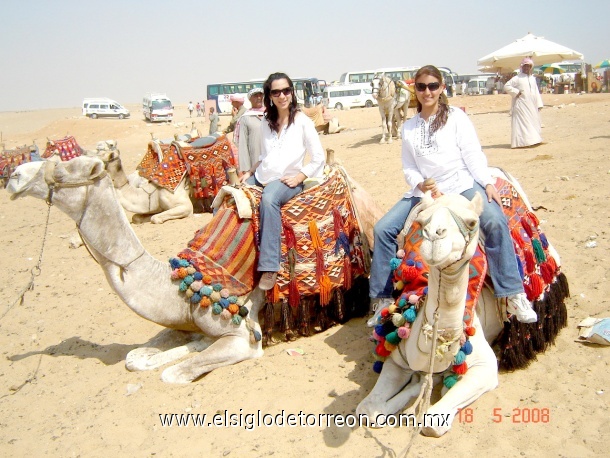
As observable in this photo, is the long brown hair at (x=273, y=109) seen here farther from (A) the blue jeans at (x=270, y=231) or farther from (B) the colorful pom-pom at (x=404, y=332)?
(B) the colorful pom-pom at (x=404, y=332)

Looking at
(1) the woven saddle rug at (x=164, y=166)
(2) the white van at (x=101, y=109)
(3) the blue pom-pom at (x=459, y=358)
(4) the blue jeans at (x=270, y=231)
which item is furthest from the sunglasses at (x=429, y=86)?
(2) the white van at (x=101, y=109)

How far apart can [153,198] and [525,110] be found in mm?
7640

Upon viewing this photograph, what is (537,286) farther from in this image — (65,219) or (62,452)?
(65,219)

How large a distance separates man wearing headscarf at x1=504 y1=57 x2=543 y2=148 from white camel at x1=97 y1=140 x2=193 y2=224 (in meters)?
6.95

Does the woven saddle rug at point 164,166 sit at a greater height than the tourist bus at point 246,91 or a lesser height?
lesser

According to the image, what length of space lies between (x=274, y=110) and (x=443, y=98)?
1434 millimetres

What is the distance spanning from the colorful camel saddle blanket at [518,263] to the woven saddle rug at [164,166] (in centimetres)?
597

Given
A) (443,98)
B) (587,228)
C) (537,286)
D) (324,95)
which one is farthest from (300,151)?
(324,95)

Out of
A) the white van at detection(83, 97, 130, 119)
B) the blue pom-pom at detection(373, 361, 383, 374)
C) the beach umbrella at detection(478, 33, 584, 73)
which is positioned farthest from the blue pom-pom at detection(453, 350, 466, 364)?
the white van at detection(83, 97, 130, 119)

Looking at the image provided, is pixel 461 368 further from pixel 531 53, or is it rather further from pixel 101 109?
pixel 101 109

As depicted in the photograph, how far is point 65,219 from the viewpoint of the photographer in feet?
35.2

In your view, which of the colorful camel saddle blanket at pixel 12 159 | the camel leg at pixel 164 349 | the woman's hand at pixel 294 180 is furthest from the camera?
the colorful camel saddle blanket at pixel 12 159

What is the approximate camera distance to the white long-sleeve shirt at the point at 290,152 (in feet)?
15.4

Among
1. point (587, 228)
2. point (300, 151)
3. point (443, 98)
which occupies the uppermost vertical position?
point (443, 98)
